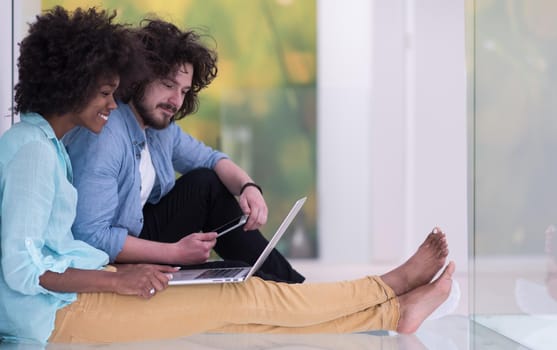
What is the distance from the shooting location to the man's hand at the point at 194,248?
1.99 m

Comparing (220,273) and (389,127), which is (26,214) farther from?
(389,127)

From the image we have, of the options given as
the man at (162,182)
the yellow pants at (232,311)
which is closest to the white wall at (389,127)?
the man at (162,182)

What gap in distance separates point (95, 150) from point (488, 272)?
1.04 m

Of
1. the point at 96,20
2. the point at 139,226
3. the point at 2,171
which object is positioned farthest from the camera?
the point at 139,226

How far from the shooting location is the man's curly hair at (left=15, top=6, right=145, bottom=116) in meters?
1.75

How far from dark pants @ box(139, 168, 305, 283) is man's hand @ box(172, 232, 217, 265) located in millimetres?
291

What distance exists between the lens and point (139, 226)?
2160 mm

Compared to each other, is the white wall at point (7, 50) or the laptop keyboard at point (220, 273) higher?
the white wall at point (7, 50)

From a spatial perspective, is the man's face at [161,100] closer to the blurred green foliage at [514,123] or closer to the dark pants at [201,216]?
the dark pants at [201,216]

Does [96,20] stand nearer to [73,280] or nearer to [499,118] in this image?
[73,280]

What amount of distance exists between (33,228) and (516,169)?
3.66 feet

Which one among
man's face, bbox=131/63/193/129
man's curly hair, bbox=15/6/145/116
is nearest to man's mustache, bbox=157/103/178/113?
man's face, bbox=131/63/193/129

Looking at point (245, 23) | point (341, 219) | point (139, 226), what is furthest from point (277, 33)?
point (139, 226)

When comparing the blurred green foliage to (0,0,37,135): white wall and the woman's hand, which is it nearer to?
the woman's hand
